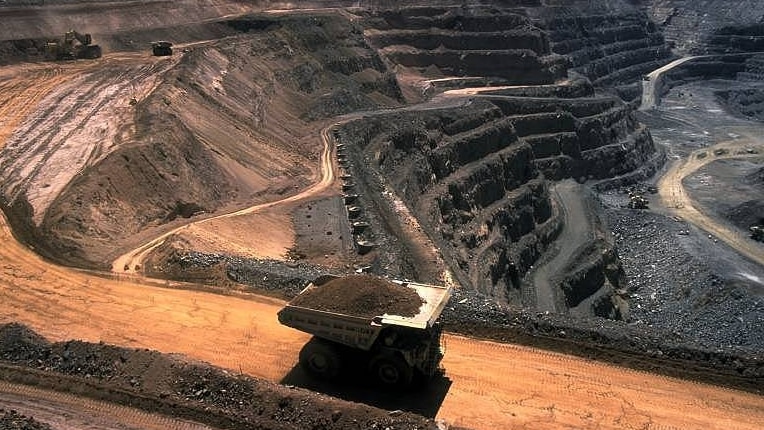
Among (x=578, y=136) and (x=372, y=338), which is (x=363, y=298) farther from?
(x=578, y=136)

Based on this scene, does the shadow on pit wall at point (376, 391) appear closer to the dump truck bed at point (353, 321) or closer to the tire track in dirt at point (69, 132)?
the dump truck bed at point (353, 321)

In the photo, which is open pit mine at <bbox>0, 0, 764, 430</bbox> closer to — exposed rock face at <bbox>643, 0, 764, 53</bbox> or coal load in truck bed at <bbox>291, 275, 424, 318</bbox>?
coal load in truck bed at <bbox>291, 275, 424, 318</bbox>

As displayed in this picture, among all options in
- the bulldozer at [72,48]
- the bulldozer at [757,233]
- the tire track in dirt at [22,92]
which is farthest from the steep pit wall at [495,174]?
the bulldozer at [72,48]

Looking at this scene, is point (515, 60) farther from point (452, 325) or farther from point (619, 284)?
point (452, 325)

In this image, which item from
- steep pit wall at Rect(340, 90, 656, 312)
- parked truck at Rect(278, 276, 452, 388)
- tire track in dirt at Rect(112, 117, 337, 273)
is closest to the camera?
parked truck at Rect(278, 276, 452, 388)

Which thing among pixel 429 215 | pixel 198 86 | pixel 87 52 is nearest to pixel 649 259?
pixel 429 215

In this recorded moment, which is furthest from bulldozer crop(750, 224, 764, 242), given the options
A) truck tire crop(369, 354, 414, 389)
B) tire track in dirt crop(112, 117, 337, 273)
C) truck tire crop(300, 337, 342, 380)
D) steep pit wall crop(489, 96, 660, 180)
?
truck tire crop(300, 337, 342, 380)
